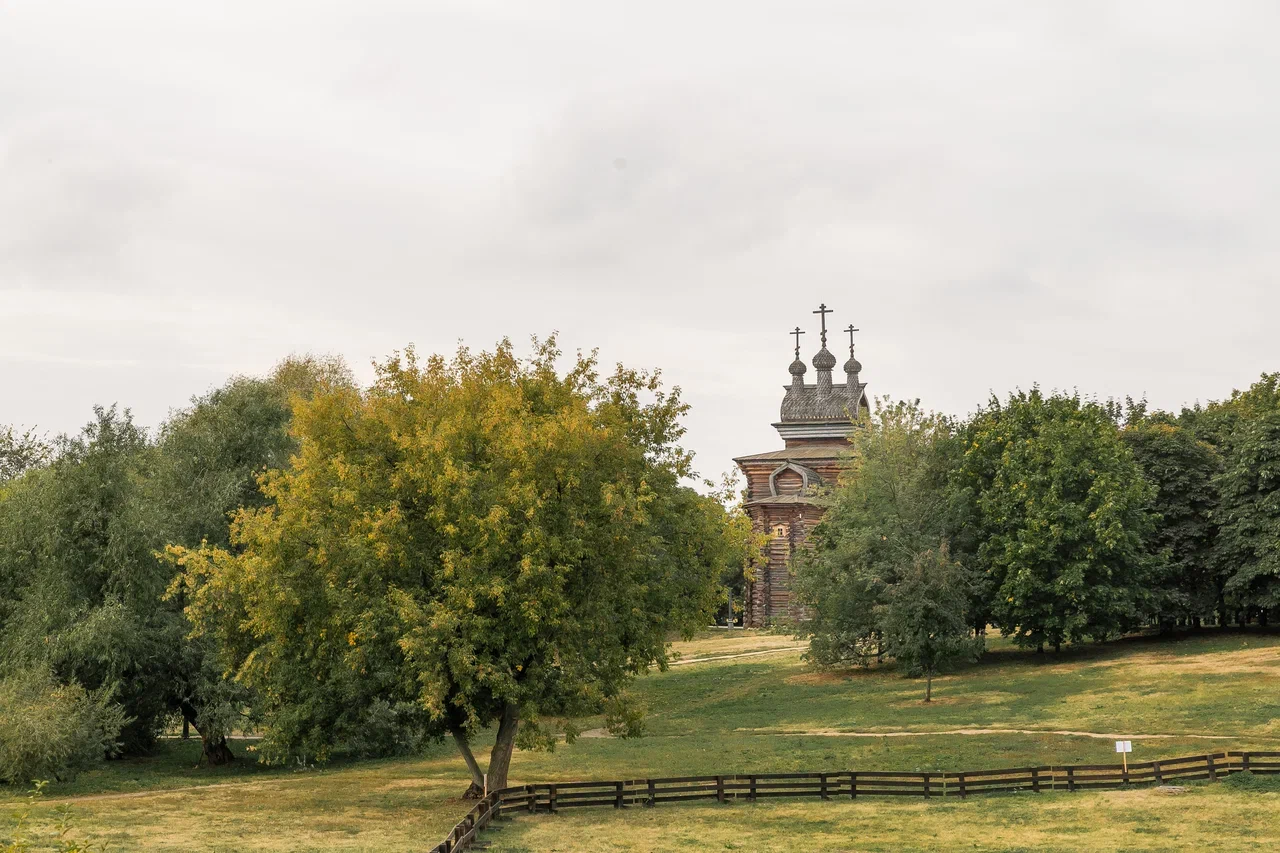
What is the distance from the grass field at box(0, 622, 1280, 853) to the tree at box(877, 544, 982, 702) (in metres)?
1.97

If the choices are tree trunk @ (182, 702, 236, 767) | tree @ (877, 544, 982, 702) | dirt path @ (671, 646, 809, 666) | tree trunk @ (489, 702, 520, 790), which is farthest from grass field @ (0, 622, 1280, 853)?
dirt path @ (671, 646, 809, 666)

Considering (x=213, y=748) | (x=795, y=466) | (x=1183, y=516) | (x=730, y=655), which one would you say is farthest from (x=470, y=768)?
(x=795, y=466)

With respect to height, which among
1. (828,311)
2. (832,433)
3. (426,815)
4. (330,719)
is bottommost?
(426,815)

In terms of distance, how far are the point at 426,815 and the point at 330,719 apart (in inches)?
148

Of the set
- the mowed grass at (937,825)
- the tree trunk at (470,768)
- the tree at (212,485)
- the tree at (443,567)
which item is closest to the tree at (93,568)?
the tree at (212,485)

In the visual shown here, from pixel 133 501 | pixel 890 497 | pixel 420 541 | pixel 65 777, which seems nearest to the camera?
pixel 420 541

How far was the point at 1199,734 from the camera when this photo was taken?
45.9 metres

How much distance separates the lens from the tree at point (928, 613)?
59188 millimetres

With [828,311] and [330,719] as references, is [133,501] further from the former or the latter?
[828,311]

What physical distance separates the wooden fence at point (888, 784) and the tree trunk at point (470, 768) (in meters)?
1.38

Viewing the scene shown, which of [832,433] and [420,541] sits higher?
[832,433]

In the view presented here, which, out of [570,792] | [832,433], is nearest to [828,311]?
[832,433]

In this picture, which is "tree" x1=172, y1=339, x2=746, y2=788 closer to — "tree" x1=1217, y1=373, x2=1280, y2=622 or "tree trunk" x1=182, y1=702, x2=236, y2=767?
"tree trunk" x1=182, y1=702, x2=236, y2=767

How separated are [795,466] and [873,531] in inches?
1093
